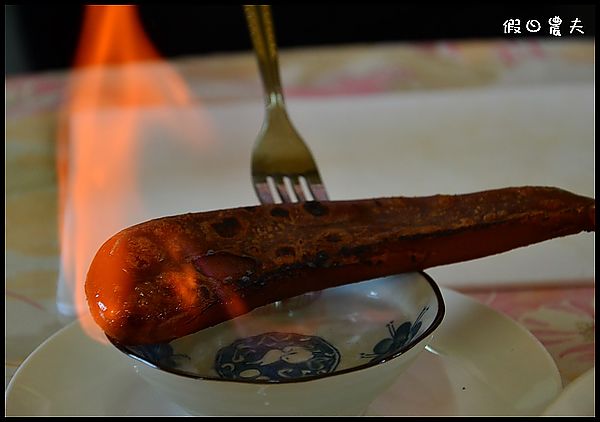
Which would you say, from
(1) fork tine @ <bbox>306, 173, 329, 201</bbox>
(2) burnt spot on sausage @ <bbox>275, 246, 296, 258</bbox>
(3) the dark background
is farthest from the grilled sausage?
(3) the dark background

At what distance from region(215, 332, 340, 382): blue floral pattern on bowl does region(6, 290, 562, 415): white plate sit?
0.03m

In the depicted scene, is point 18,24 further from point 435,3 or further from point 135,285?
point 135,285

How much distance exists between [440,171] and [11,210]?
36 centimetres

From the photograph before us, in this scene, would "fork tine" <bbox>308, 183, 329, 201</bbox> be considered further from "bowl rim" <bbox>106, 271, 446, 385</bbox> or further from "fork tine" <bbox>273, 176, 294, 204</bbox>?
"bowl rim" <bbox>106, 271, 446, 385</bbox>

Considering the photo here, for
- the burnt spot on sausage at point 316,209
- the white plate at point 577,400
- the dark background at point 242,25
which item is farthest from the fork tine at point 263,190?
the dark background at point 242,25

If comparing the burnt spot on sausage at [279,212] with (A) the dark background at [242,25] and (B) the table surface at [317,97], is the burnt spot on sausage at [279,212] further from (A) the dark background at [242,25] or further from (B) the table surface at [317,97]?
(A) the dark background at [242,25]

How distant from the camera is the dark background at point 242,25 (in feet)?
4.96

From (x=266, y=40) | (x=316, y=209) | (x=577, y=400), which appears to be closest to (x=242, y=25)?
(x=266, y=40)

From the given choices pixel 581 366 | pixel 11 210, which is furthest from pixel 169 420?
pixel 11 210

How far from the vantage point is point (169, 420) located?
37 centimetres

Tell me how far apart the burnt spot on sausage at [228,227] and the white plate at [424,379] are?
84 mm

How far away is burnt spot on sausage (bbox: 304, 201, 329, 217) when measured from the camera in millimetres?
397

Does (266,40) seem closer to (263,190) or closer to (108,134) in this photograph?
(263,190)

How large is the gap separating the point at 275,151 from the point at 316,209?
0.51 feet
